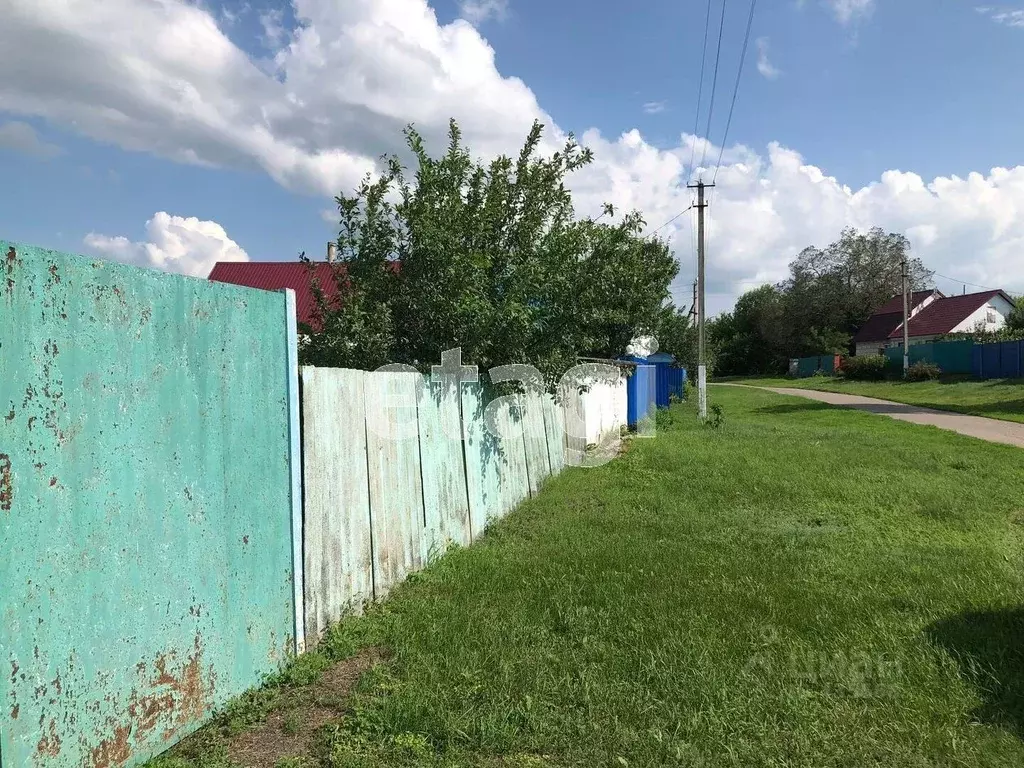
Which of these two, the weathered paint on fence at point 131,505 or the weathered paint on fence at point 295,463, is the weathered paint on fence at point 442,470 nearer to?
the weathered paint on fence at point 295,463

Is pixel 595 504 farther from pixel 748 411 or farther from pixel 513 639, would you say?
pixel 748 411

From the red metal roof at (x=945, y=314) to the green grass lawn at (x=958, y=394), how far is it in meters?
12.9

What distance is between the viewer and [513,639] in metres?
3.79

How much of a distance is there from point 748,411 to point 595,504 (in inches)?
670

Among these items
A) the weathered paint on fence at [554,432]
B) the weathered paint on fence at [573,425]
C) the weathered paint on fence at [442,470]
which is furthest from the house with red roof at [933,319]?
the weathered paint on fence at [442,470]

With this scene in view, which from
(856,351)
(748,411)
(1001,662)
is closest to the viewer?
(1001,662)

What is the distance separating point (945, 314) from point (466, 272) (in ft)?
169

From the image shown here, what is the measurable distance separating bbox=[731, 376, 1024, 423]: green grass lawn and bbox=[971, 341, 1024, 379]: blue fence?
1088 mm

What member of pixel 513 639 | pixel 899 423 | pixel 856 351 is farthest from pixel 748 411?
pixel 856 351

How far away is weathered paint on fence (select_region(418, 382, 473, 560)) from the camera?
504 centimetres

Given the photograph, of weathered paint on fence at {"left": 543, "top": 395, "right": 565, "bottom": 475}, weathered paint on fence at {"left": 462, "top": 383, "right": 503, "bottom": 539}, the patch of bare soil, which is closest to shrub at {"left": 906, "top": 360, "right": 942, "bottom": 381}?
weathered paint on fence at {"left": 543, "top": 395, "right": 565, "bottom": 475}

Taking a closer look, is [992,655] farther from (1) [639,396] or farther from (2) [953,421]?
(2) [953,421]

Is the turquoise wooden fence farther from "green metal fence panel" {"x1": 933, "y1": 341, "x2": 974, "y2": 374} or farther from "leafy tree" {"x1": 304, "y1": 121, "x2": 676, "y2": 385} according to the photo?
"green metal fence panel" {"x1": 933, "y1": 341, "x2": 974, "y2": 374}

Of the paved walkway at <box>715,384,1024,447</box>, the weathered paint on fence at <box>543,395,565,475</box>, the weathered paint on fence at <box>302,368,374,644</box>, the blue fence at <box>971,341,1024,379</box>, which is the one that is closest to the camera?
the weathered paint on fence at <box>302,368,374,644</box>
